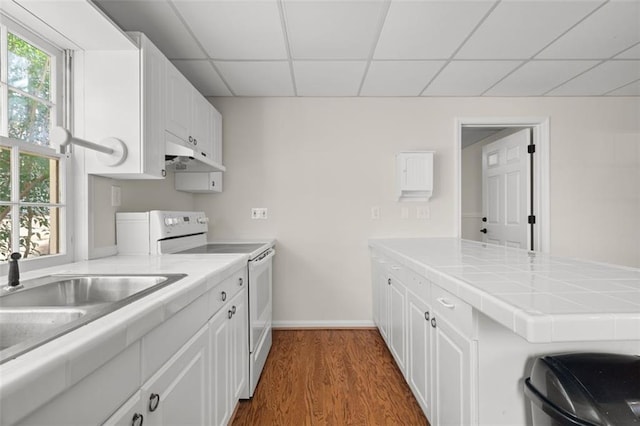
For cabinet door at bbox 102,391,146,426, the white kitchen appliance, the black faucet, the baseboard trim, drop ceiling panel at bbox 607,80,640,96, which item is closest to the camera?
cabinet door at bbox 102,391,146,426

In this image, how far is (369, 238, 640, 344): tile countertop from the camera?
0.72 meters

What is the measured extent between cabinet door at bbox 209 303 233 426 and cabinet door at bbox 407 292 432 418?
94 centimetres

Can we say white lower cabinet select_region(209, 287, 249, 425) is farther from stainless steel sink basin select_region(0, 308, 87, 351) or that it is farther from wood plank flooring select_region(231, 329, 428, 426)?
stainless steel sink basin select_region(0, 308, 87, 351)

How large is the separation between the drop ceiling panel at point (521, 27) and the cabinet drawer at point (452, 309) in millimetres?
1602

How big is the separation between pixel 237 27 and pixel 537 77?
2.39 m

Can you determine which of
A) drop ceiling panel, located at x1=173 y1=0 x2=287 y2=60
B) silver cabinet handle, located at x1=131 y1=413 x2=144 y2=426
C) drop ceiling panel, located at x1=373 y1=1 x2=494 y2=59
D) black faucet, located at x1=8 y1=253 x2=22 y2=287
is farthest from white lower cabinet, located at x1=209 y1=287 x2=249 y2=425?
drop ceiling panel, located at x1=373 y1=1 x2=494 y2=59

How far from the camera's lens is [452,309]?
1.12 meters

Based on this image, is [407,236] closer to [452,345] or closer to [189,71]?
[452,345]

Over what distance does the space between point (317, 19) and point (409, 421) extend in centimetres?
228

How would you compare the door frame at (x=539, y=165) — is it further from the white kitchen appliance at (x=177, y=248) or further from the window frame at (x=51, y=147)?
the window frame at (x=51, y=147)

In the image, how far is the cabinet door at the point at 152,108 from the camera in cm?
158

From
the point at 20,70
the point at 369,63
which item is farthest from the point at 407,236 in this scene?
the point at 20,70

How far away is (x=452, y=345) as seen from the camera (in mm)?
1134

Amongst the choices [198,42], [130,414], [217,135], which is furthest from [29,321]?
[217,135]
